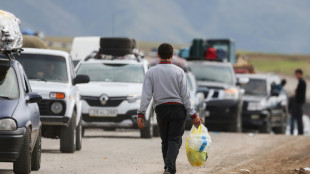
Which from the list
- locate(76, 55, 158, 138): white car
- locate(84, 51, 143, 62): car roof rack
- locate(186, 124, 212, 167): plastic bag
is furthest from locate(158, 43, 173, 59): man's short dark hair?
locate(84, 51, 143, 62): car roof rack

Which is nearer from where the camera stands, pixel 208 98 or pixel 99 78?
pixel 99 78

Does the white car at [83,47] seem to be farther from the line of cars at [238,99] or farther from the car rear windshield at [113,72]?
the car rear windshield at [113,72]

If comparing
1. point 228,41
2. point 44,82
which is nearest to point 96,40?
point 44,82

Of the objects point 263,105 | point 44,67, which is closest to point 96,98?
point 44,67

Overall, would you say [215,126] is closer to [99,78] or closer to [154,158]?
[99,78]

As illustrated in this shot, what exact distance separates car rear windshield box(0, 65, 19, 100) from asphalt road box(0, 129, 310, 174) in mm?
1046

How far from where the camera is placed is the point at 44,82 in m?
17.3

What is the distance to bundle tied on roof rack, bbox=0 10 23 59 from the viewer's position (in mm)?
13469

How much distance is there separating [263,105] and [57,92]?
1426 centimetres

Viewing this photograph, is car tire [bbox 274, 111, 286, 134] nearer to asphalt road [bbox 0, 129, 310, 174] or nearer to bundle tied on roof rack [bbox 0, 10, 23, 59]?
asphalt road [bbox 0, 129, 310, 174]

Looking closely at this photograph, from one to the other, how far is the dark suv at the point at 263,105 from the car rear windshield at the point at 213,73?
107 cm

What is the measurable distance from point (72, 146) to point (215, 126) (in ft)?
46.5

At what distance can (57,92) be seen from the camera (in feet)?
55.7

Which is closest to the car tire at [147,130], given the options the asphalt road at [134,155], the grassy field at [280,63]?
the asphalt road at [134,155]
